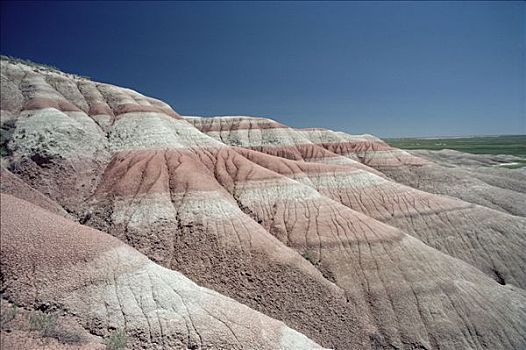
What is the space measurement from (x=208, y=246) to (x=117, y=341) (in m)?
13.9

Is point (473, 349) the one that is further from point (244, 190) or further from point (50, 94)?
point (50, 94)

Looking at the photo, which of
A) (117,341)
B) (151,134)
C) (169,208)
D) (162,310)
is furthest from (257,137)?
(117,341)

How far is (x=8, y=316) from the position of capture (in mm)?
10781

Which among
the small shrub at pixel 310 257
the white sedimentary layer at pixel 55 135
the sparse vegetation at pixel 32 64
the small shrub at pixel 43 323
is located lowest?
the small shrub at pixel 310 257

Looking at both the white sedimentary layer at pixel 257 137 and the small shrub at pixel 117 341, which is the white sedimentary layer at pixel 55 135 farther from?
the white sedimentary layer at pixel 257 137

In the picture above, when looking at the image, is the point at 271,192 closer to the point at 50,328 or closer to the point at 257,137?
the point at 50,328

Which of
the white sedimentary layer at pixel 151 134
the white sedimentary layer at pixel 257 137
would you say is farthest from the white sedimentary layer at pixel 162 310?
the white sedimentary layer at pixel 257 137

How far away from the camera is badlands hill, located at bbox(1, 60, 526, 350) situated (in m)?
13.6

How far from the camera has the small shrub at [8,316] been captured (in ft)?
33.8

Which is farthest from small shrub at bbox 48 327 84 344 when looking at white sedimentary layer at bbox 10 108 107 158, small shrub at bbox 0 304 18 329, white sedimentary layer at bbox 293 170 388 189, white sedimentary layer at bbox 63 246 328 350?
white sedimentary layer at bbox 293 170 388 189

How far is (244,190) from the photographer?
35375 millimetres

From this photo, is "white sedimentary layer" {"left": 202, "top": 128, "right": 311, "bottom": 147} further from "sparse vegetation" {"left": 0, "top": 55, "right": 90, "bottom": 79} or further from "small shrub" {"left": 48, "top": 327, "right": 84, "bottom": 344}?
"small shrub" {"left": 48, "top": 327, "right": 84, "bottom": 344}

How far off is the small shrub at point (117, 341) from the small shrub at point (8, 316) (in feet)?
10.8

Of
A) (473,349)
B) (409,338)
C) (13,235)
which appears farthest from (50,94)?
(473,349)
